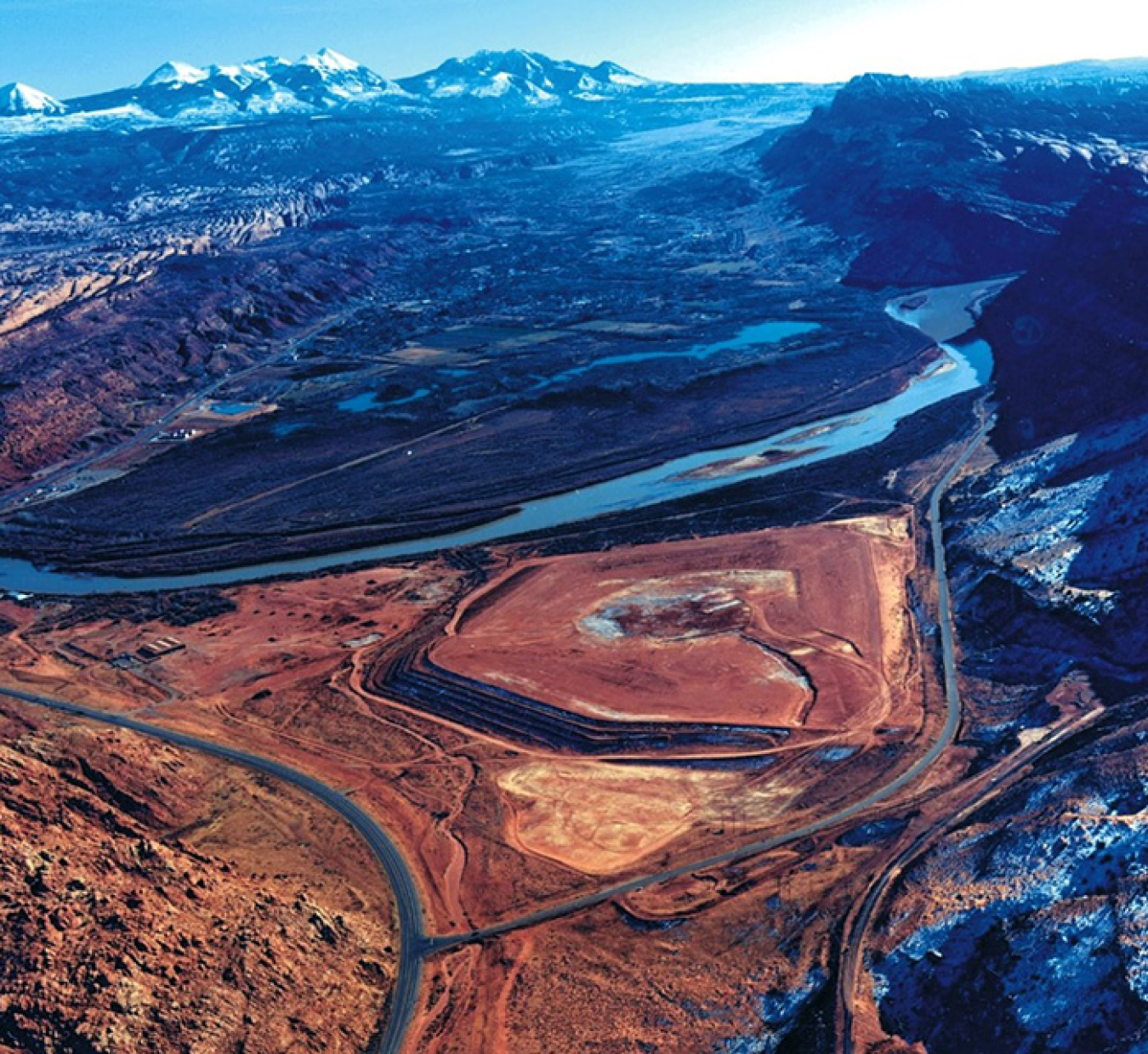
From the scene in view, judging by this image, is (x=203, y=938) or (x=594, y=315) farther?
(x=594, y=315)

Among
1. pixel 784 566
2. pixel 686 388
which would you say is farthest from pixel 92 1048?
pixel 686 388

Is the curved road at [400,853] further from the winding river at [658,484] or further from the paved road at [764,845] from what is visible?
the winding river at [658,484]

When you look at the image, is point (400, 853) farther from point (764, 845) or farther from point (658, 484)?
point (658, 484)

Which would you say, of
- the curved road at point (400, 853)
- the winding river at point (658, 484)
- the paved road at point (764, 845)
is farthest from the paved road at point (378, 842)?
the winding river at point (658, 484)

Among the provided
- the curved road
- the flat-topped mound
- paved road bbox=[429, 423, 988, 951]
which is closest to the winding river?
the flat-topped mound

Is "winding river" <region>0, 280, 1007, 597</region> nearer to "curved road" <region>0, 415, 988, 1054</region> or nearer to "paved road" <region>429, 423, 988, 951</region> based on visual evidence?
"curved road" <region>0, 415, 988, 1054</region>

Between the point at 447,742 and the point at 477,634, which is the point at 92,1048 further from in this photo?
the point at 477,634

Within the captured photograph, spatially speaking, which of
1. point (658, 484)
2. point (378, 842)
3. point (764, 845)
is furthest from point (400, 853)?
point (658, 484)
